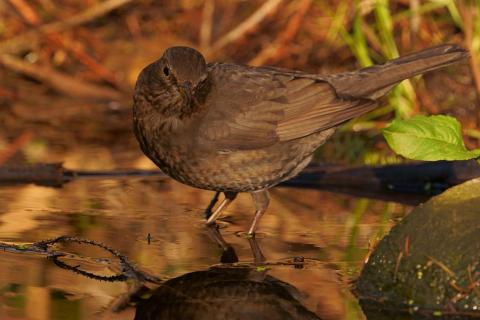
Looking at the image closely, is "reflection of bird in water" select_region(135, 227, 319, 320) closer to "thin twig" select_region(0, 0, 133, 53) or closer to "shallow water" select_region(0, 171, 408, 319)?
"shallow water" select_region(0, 171, 408, 319)

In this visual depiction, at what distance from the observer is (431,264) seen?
16.0 ft

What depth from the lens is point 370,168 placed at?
299 inches

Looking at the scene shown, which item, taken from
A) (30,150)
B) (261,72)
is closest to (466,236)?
(261,72)

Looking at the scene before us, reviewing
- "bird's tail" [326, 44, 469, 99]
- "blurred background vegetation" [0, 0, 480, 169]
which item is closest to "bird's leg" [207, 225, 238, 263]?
"bird's tail" [326, 44, 469, 99]


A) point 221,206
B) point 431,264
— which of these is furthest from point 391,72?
point 431,264

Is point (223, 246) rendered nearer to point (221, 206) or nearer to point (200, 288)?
point (221, 206)

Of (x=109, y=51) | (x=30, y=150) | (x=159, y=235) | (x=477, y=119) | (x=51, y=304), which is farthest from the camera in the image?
(x=109, y=51)

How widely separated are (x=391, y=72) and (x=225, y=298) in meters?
2.34

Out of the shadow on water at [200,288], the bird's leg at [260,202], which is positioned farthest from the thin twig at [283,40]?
the shadow on water at [200,288]

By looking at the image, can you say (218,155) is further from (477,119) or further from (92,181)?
(477,119)

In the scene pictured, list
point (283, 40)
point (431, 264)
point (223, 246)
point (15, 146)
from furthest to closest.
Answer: point (283, 40), point (15, 146), point (223, 246), point (431, 264)

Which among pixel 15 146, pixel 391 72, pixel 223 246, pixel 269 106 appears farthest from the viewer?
pixel 15 146

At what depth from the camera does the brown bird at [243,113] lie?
6.39 m

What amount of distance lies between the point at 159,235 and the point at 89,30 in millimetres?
5574
